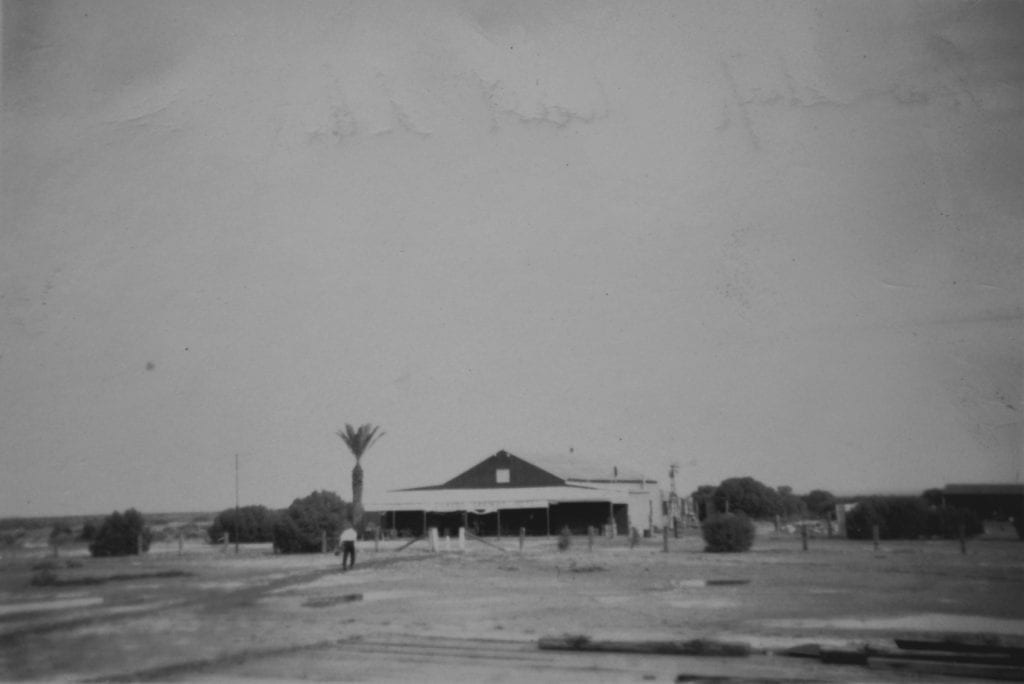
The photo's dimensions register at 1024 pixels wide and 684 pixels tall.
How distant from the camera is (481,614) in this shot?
12.2 m

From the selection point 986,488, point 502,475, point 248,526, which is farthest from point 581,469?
point 986,488

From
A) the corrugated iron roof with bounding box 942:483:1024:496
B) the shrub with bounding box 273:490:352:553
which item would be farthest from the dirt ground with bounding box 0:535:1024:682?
the shrub with bounding box 273:490:352:553

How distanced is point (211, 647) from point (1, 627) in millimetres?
3575

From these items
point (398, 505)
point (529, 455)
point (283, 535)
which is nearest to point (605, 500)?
point (529, 455)

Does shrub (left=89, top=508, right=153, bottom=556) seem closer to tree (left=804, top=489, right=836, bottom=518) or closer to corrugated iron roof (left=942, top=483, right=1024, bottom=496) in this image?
corrugated iron roof (left=942, top=483, right=1024, bottom=496)

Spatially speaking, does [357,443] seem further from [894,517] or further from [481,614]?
[894,517]

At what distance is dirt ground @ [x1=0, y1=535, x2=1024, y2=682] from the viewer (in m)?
8.39

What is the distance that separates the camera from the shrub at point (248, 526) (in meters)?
34.7

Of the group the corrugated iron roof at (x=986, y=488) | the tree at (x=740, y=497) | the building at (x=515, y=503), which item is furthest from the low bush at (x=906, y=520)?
the building at (x=515, y=503)

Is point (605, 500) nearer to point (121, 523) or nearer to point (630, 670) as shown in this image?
point (121, 523)

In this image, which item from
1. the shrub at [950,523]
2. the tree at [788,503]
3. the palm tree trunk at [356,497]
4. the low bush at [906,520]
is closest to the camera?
the shrub at [950,523]

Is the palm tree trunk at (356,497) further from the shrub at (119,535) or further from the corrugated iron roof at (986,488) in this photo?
the corrugated iron roof at (986,488)

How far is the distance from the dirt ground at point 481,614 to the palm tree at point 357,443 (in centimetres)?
319

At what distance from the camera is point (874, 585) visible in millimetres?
14727
